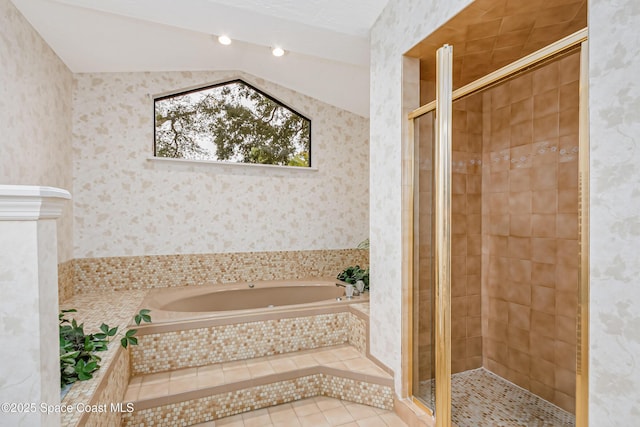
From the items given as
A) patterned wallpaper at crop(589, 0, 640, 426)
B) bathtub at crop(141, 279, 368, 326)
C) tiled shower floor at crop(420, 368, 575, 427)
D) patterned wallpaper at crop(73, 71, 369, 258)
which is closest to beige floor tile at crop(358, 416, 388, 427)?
tiled shower floor at crop(420, 368, 575, 427)

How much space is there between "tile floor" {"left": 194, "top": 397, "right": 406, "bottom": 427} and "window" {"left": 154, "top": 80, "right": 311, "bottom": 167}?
2494mm

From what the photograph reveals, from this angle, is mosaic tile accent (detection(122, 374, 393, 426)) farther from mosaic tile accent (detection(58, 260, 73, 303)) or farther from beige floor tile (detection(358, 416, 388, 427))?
mosaic tile accent (detection(58, 260, 73, 303))

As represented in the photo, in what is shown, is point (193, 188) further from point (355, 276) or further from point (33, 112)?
point (355, 276)

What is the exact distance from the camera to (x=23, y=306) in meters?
0.90

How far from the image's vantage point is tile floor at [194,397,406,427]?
199cm

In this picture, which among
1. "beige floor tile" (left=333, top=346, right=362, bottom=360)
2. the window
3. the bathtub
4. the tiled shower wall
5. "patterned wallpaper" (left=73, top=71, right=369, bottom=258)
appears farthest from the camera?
the window

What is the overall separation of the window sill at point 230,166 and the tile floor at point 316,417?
7.83ft

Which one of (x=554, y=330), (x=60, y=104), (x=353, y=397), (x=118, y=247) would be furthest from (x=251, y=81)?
(x=554, y=330)

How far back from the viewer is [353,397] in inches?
87.6

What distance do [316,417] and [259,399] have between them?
0.40 meters

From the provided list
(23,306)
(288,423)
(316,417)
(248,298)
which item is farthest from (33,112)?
(316,417)

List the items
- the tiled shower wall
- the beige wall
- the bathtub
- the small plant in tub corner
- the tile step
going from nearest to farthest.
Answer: the tiled shower wall < the tile step < the beige wall < the bathtub < the small plant in tub corner

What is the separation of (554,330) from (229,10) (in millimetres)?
2986

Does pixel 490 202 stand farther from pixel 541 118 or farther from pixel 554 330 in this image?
Answer: pixel 554 330
